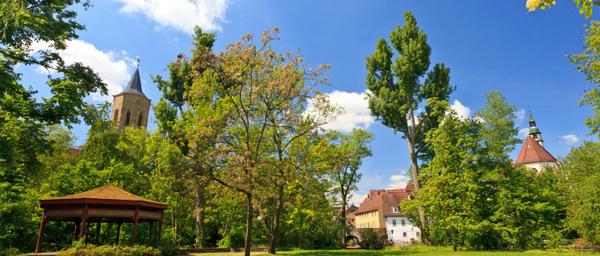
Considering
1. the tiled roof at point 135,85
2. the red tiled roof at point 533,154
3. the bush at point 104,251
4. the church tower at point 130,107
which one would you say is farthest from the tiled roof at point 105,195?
the red tiled roof at point 533,154

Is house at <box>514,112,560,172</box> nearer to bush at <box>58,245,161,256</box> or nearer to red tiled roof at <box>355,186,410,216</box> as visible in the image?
red tiled roof at <box>355,186,410,216</box>

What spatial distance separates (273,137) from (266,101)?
10.5 ft

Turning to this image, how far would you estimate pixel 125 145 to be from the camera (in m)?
29.0

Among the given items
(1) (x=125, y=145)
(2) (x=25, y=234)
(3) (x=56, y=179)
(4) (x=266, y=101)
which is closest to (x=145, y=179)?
(1) (x=125, y=145)

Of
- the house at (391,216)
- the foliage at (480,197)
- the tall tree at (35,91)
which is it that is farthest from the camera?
the house at (391,216)

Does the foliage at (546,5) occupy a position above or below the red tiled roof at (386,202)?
below

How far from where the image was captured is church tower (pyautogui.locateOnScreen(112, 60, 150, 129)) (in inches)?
2680

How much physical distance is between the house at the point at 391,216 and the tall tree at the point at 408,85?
31.0 meters

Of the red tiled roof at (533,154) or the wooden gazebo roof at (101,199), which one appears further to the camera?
the red tiled roof at (533,154)

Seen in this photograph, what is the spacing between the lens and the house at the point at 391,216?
6388 cm

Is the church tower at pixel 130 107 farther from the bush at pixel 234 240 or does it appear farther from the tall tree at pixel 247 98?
the tall tree at pixel 247 98

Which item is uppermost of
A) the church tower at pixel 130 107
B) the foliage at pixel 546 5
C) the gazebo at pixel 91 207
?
the church tower at pixel 130 107

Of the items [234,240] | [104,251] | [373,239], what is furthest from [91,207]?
[373,239]

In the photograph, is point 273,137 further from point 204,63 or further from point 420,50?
point 420,50
